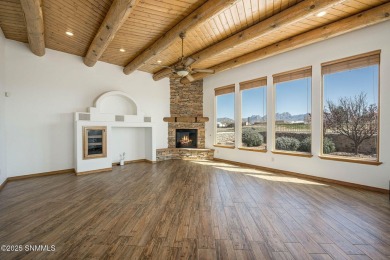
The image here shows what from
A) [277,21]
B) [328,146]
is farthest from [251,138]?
[277,21]

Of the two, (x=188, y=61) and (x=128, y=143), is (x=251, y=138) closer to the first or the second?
(x=188, y=61)

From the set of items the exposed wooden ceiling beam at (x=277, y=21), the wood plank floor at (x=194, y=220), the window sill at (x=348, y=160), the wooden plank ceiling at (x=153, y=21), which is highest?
the wooden plank ceiling at (x=153, y=21)

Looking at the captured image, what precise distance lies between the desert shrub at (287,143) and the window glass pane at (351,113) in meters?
0.68

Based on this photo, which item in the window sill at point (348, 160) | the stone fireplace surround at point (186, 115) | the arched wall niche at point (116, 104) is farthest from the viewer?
the stone fireplace surround at point (186, 115)

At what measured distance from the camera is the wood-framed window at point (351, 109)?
367 cm

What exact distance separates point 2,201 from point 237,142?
232 inches

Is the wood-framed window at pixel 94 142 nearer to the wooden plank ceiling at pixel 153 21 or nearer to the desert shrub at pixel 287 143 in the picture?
the wooden plank ceiling at pixel 153 21

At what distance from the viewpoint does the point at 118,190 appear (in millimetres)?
3652

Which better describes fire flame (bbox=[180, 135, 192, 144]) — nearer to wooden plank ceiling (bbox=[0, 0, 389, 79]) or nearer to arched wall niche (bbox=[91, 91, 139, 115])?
arched wall niche (bbox=[91, 91, 139, 115])

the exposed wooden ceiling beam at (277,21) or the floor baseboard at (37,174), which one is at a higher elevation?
the exposed wooden ceiling beam at (277,21)

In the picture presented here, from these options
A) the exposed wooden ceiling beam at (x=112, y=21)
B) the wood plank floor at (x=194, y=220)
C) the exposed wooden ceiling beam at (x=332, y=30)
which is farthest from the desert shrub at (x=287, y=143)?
the exposed wooden ceiling beam at (x=112, y=21)

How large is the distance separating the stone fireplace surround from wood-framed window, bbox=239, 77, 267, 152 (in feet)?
5.27

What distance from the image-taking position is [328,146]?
4289 millimetres

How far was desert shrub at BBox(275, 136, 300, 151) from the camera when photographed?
489cm
